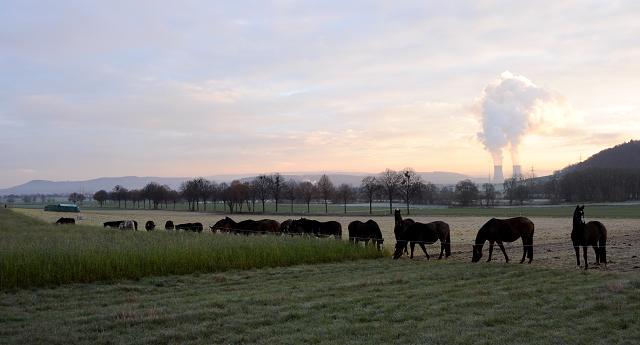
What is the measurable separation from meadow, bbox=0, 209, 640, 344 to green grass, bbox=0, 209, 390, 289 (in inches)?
13.7

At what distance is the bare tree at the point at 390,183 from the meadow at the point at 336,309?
78.6m

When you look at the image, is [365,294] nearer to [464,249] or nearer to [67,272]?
[67,272]

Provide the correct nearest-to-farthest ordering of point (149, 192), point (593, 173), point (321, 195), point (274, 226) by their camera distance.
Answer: point (274, 226) → point (321, 195) → point (593, 173) → point (149, 192)

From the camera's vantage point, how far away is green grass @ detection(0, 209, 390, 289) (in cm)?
1214

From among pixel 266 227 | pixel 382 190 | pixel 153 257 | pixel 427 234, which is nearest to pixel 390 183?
pixel 382 190

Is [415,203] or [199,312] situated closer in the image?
[199,312]

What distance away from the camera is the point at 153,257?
13992 mm

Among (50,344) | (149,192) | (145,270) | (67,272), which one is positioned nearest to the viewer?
(50,344)

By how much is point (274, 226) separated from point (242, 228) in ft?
6.83

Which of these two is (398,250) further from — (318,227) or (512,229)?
(318,227)

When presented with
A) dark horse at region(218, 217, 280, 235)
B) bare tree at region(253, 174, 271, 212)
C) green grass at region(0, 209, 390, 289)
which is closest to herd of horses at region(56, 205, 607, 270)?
dark horse at region(218, 217, 280, 235)

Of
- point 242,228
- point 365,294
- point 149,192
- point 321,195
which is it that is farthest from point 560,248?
point 149,192

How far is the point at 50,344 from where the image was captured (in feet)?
20.7

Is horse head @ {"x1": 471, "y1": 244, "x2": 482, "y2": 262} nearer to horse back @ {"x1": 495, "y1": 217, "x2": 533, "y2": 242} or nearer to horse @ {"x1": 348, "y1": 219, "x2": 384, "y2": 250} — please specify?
horse back @ {"x1": 495, "y1": 217, "x2": 533, "y2": 242}
